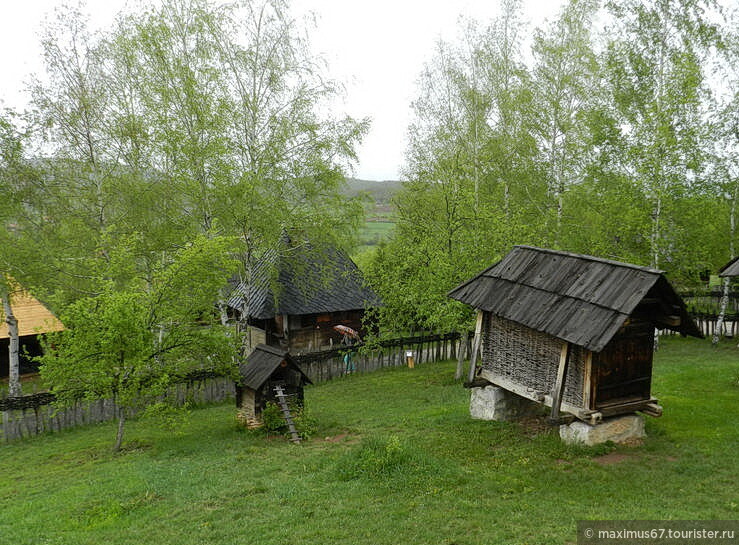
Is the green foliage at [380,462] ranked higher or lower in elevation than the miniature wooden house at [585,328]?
lower

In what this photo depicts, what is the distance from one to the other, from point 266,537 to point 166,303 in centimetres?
758

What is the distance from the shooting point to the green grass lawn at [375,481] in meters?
7.92

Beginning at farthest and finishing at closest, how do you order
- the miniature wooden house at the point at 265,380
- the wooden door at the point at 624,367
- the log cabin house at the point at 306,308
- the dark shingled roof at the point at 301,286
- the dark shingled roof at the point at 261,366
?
1. the log cabin house at the point at 306,308
2. the dark shingled roof at the point at 301,286
3. the miniature wooden house at the point at 265,380
4. the dark shingled roof at the point at 261,366
5. the wooden door at the point at 624,367

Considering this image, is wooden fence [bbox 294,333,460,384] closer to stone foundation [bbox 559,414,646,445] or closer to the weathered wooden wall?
the weathered wooden wall

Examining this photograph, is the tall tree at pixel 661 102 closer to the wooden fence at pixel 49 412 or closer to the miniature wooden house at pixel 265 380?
the miniature wooden house at pixel 265 380

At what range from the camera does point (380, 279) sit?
20141 millimetres

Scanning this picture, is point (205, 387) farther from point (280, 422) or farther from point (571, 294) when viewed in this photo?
point (571, 294)

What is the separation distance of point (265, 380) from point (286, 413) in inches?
44.0

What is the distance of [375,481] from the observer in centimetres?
973

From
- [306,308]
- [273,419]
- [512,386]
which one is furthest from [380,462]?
[306,308]

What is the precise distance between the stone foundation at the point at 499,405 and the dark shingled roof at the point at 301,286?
27.7ft

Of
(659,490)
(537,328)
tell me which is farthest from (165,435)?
(659,490)

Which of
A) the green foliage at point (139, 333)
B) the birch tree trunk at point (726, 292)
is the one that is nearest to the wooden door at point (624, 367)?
the green foliage at point (139, 333)

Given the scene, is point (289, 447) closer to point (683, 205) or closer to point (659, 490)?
point (659, 490)
